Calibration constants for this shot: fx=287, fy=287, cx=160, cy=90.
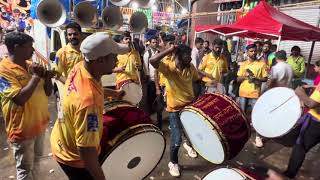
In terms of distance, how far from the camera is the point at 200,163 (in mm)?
4582

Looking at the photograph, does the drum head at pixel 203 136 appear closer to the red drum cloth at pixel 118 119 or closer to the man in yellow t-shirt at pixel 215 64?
the red drum cloth at pixel 118 119

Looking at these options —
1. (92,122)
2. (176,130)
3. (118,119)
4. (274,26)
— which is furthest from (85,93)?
(274,26)

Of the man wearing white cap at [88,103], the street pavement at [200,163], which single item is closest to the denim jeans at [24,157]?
the man wearing white cap at [88,103]

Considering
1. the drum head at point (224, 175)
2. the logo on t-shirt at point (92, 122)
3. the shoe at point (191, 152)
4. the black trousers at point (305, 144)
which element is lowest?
the shoe at point (191, 152)

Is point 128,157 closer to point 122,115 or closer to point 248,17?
point 122,115

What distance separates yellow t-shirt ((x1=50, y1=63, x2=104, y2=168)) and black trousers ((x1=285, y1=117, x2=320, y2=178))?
2.94 m

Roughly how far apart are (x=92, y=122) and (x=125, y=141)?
618mm

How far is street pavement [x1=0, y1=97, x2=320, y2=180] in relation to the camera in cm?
412

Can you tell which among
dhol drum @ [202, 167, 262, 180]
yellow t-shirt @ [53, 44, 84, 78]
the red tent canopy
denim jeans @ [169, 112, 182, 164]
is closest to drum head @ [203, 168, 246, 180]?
dhol drum @ [202, 167, 262, 180]

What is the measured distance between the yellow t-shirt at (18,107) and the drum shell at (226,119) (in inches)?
70.5

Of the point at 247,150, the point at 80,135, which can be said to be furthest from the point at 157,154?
the point at 247,150

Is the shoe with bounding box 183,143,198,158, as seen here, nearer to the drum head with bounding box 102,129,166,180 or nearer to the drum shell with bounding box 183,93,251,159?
the drum shell with bounding box 183,93,251,159

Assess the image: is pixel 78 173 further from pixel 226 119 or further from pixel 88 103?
pixel 226 119

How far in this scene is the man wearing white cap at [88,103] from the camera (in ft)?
5.98
